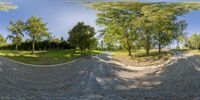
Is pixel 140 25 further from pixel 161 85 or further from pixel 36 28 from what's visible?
pixel 161 85

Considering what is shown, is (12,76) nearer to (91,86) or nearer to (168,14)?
(91,86)

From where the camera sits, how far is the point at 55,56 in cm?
3778

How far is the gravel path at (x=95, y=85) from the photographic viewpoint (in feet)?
60.5

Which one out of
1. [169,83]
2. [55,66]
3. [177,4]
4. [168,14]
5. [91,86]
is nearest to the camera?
[91,86]

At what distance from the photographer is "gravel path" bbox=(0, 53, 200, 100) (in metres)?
18.5

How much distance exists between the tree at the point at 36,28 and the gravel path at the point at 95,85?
7.60 metres

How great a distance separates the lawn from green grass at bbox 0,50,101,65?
16.1 ft

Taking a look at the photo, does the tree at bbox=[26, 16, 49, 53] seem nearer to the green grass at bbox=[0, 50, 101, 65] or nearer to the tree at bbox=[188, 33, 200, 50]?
the green grass at bbox=[0, 50, 101, 65]

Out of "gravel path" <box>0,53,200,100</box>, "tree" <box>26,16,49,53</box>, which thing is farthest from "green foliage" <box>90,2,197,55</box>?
"gravel path" <box>0,53,200,100</box>

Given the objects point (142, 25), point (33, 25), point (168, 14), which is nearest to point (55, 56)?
point (33, 25)

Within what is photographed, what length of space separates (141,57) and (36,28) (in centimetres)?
1190

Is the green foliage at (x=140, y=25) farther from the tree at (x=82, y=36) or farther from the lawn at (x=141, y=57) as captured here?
the tree at (x=82, y=36)

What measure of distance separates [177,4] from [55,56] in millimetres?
13568

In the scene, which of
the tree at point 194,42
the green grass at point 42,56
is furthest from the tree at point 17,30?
the tree at point 194,42
